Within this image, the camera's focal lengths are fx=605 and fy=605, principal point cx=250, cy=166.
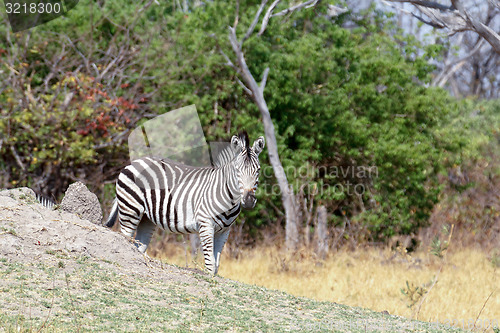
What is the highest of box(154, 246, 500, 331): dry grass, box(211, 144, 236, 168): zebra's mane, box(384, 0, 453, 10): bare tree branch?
box(384, 0, 453, 10): bare tree branch

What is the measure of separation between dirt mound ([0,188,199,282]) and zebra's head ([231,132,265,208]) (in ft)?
3.58

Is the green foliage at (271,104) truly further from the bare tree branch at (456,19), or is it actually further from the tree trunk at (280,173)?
the bare tree branch at (456,19)

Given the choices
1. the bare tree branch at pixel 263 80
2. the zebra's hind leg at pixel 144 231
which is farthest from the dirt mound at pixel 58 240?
the bare tree branch at pixel 263 80

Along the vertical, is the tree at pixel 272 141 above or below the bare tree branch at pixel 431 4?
below

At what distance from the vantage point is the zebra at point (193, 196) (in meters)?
6.85

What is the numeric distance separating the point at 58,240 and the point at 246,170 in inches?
84.4

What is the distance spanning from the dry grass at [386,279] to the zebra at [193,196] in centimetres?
237

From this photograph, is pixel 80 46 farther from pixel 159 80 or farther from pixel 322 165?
pixel 322 165

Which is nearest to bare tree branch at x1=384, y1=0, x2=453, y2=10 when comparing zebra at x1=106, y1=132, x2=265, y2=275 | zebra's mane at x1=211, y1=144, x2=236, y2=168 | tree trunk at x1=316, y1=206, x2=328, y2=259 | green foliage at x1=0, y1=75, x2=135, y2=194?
zebra at x1=106, y1=132, x2=265, y2=275

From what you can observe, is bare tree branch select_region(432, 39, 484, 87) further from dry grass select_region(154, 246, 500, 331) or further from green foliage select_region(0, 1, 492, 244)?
dry grass select_region(154, 246, 500, 331)

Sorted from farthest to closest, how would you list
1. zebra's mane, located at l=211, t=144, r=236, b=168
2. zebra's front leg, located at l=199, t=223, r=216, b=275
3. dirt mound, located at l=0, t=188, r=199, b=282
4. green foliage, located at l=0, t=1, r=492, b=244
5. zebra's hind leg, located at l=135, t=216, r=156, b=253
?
green foliage, located at l=0, t=1, r=492, b=244 < zebra's hind leg, located at l=135, t=216, r=156, b=253 < zebra's mane, located at l=211, t=144, r=236, b=168 < zebra's front leg, located at l=199, t=223, r=216, b=275 < dirt mound, located at l=0, t=188, r=199, b=282

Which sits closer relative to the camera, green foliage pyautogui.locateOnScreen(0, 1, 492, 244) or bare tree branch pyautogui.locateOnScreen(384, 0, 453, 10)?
bare tree branch pyautogui.locateOnScreen(384, 0, 453, 10)

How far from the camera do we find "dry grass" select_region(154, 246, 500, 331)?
8.12 meters

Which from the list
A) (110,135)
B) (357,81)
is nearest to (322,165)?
(357,81)
